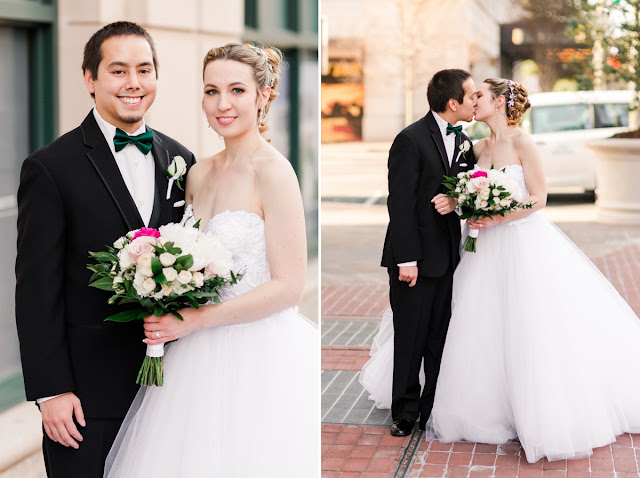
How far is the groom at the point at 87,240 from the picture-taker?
3031 millimetres

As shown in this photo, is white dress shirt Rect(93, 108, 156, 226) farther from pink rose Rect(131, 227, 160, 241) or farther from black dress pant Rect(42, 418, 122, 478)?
black dress pant Rect(42, 418, 122, 478)

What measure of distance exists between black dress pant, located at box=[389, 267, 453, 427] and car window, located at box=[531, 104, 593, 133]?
41.9 feet

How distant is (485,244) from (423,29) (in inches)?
1183

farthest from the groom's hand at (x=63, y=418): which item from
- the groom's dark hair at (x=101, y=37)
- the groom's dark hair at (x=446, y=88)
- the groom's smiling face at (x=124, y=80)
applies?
the groom's dark hair at (x=446, y=88)

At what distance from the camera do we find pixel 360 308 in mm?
9344

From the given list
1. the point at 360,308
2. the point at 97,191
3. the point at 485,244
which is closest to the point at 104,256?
the point at 97,191

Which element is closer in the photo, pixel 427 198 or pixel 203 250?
pixel 203 250

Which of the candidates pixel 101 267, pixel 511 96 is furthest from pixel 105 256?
pixel 511 96

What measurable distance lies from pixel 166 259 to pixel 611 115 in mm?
16590

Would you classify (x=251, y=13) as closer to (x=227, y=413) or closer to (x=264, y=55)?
(x=264, y=55)

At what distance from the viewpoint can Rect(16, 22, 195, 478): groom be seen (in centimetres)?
303

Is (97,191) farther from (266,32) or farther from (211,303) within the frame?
(266,32)

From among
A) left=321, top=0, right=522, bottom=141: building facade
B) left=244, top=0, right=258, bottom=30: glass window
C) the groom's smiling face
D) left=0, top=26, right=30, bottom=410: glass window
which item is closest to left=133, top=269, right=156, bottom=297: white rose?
the groom's smiling face

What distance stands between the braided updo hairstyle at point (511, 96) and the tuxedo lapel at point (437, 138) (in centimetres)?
45
